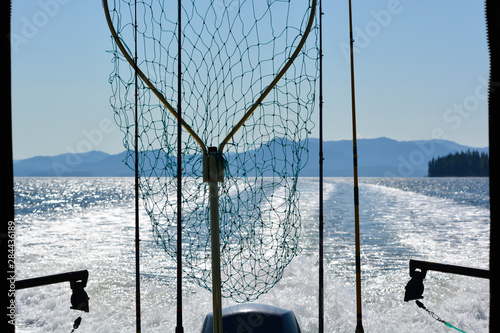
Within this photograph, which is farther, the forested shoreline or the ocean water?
the forested shoreline

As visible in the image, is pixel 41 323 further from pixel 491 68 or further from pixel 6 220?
pixel 491 68

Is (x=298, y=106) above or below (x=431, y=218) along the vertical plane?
above

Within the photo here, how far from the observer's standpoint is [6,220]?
0.87m

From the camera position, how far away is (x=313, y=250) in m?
10.1

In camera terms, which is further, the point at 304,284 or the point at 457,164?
the point at 457,164

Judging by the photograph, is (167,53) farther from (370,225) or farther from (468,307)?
(370,225)

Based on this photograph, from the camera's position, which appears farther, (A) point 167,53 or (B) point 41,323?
(B) point 41,323

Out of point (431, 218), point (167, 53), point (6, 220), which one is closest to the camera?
point (6, 220)

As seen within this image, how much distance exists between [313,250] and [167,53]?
8.23m

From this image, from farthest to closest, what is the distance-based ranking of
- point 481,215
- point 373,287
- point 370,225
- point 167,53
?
point 481,215 → point 370,225 → point 373,287 → point 167,53

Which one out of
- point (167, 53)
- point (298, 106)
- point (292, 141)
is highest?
point (167, 53)

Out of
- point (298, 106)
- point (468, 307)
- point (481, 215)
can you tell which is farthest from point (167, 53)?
point (481, 215)

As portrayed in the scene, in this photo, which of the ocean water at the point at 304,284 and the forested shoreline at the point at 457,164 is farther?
the forested shoreline at the point at 457,164

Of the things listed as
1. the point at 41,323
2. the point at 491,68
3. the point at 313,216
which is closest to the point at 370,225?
the point at 313,216
